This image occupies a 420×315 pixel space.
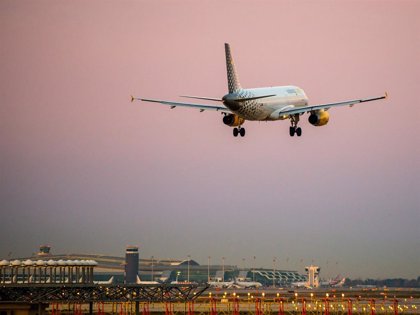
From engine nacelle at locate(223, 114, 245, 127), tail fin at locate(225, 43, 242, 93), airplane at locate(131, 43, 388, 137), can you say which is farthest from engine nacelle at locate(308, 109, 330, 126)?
tail fin at locate(225, 43, 242, 93)

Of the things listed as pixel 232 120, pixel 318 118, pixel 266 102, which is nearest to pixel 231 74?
pixel 266 102

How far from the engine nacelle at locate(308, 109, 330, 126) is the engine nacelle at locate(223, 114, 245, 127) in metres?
9.10

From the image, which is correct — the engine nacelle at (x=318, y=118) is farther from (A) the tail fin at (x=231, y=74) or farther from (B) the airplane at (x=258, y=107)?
(A) the tail fin at (x=231, y=74)

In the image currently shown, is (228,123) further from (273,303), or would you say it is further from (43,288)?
(273,303)

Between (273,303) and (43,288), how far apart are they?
7243 centimetres

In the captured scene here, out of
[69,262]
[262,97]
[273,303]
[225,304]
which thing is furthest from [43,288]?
[273,303]

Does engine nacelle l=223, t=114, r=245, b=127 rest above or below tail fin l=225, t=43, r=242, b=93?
below

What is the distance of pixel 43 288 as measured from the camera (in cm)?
11838

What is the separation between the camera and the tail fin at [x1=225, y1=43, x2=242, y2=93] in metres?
125

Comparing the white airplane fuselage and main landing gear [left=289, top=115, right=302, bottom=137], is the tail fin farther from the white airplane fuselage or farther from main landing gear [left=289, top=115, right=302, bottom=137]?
main landing gear [left=289, top=115, right=302, bottom=137]

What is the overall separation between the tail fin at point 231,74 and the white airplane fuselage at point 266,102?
2.83m

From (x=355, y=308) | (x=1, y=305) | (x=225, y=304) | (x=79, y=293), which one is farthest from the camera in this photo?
(x=225, y=304)

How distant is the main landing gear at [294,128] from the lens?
422ft

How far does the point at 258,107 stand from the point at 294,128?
748 centimetres
